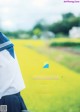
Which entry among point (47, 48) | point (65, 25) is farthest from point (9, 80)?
point (65, 25)

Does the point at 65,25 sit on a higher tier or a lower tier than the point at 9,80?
higher

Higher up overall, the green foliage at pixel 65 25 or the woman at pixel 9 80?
the green foliage at pixel 65 25

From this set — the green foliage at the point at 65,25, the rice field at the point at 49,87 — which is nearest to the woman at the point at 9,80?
the rice field at the point at 49,87

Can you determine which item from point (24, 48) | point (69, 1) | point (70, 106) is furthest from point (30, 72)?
point (69, 1)

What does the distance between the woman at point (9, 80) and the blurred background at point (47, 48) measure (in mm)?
136

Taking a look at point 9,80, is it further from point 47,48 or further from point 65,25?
point 65,25

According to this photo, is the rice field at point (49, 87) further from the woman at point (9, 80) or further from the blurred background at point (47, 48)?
the woman at point (9, 80)

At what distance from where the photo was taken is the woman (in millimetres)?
3871

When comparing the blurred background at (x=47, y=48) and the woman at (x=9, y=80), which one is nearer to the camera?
the woman at (x=9, y=80)

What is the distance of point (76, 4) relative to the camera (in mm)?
3963

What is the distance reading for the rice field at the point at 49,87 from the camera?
159 inches

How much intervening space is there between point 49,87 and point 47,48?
0.46m

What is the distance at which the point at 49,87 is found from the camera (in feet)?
13.3

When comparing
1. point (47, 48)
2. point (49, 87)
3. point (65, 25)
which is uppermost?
point (65, 25)
